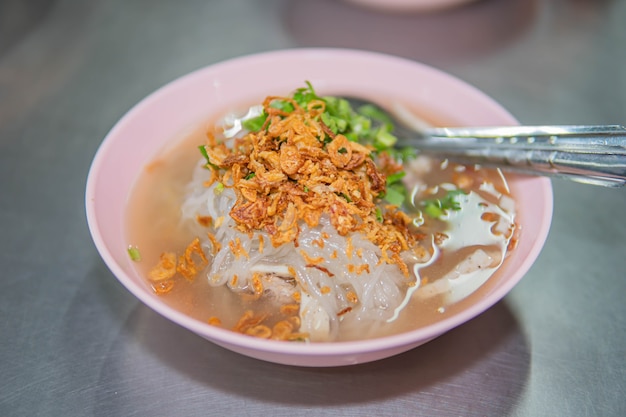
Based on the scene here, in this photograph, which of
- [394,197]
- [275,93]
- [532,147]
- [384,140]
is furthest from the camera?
[275,93]

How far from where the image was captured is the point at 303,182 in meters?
1.65

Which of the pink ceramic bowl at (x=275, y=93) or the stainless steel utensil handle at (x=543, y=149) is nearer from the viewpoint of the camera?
the pink ceramic bowl at (x=275, y=93)

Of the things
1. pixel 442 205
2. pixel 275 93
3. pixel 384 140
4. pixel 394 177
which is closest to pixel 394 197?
pixel 394 177

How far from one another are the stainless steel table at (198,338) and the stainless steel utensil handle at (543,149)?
Result: 50 cm

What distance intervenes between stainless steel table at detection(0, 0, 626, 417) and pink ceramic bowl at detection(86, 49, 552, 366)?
300 mm

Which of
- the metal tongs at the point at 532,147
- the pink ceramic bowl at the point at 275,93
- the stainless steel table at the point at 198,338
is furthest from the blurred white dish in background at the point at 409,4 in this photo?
the metal tongs at the point at 532,147

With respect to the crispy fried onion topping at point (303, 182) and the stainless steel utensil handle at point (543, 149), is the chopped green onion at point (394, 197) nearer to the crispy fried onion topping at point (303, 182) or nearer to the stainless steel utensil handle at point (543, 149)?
the crispy fried onion topping at point (303, 182)

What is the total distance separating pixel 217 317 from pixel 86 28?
8.04 feet

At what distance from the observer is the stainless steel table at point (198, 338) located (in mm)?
1709

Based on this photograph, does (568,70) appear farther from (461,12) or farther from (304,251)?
(304,251)

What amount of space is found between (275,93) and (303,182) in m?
0.82

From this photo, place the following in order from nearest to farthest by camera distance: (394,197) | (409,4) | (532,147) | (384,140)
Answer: (532,147) < (394,197) < (384,140) < (409,4)

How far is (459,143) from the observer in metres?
2.03

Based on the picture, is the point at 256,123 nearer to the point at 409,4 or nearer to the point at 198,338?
the point at 198,338
